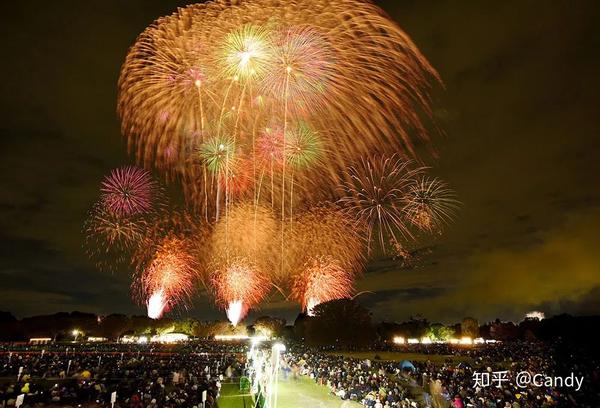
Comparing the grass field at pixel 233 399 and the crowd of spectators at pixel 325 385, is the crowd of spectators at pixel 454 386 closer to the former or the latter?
the crowd of spectators at pixel 325 385

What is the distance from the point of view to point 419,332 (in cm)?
12488

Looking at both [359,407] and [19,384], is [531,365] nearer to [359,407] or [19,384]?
[359,407]

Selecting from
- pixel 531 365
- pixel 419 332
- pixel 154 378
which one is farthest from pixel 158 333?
pixel 531 365

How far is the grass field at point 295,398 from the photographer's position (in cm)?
2255

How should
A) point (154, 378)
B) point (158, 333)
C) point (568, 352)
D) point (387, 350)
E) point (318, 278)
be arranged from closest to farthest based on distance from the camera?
1. point (154, 378)
2. point (568, 352)
3. point (318, 278)
4. point (387, 350)
5. point (158, 333)

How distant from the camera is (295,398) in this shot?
24703 millimetres

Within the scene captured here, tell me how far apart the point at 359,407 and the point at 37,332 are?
4752 inches

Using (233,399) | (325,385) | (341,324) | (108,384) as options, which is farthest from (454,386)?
(341,324)

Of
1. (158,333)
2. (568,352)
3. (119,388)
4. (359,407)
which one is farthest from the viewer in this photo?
(158,333)

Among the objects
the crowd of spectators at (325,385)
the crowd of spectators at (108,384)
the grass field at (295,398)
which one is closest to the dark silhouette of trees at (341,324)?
the crowd of spectators at (325,385)

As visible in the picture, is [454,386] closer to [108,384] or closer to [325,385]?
[325,385]

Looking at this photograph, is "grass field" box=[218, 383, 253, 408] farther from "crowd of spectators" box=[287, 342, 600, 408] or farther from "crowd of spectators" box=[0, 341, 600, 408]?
"crowd of spectators" box=[287, 342, 600, 408]

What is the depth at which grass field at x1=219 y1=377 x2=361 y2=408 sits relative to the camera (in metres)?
22.5

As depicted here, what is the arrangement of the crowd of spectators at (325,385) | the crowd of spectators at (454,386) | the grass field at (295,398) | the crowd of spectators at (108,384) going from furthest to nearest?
the grass field at (295,398) < the crowd of spectators at (108,384) < the crowd of spectators at (325,385) < the crowd of spectators at (454,386)
